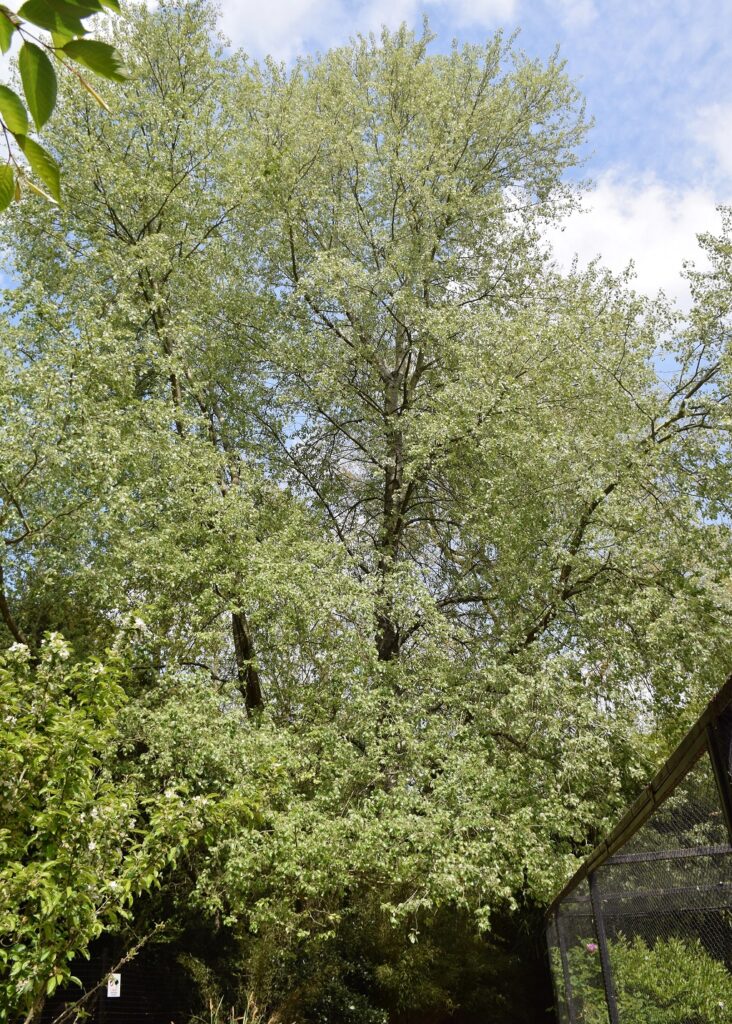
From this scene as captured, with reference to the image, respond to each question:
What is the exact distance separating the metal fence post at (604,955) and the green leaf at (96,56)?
433cm

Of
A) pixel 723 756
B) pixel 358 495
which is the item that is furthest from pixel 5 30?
pixel 358 495

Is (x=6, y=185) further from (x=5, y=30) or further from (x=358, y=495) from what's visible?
(x=358, y=495)

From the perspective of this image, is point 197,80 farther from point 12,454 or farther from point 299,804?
point 299,804

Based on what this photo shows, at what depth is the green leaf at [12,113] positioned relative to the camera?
994mm

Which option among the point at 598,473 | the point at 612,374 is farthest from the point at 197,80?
the point at 598,473

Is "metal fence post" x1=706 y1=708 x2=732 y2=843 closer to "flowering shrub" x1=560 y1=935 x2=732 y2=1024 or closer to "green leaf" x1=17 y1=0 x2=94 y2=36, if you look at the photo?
"flowering shrub" x1=560 y1=935 x2=732 y2=1024

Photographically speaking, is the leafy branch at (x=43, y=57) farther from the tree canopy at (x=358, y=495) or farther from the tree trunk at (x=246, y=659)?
the tree trunk at (x=246, y=659)

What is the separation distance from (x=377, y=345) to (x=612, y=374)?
4.60m

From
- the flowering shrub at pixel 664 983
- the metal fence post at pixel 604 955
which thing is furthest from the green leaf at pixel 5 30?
the metal fence post at pixel 604 955

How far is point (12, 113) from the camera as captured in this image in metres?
1.00

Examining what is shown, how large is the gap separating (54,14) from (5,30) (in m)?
0.06

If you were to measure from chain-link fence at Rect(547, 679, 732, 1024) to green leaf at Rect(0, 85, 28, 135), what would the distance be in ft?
5.07

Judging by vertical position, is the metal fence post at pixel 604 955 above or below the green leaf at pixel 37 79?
below

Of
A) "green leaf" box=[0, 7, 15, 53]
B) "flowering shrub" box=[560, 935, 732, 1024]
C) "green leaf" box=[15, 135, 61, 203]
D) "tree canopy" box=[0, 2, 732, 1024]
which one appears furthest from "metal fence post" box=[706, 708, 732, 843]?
"tree canopy" box=[0, 2, 732, 1024]
